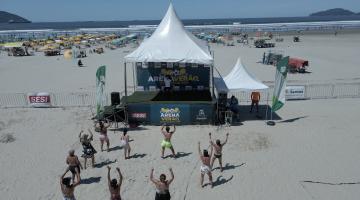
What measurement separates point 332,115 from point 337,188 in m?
7.19

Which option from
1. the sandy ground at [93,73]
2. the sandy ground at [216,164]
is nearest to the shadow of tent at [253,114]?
the sandy ground at [216,164]

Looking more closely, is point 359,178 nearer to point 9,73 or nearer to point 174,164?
point 174,164

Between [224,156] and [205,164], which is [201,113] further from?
[205,164]

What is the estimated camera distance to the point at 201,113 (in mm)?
14430

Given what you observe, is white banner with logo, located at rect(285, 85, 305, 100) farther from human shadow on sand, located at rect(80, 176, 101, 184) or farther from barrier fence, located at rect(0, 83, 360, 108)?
human shadow on sand, located at rect(80, 176, 101, 184)

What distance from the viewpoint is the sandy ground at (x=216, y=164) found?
918 cm

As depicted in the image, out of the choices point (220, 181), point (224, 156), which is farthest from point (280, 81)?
point (220, 181)

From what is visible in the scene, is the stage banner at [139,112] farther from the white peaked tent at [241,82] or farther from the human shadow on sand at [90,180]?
the human shadow on sand at [90,180]

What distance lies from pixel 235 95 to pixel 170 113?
6.33 m

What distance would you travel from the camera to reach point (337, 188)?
9117 millimetres

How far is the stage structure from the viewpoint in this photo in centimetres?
1438

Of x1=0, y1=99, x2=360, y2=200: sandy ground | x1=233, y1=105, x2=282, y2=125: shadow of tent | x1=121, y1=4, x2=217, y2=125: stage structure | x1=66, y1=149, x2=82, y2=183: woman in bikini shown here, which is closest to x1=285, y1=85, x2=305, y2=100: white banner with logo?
x1=233, y1=105, x2=282, y2=125: shadow of tent

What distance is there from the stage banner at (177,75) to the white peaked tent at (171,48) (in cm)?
166

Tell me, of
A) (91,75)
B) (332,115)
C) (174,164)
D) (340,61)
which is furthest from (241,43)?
(174,164)
